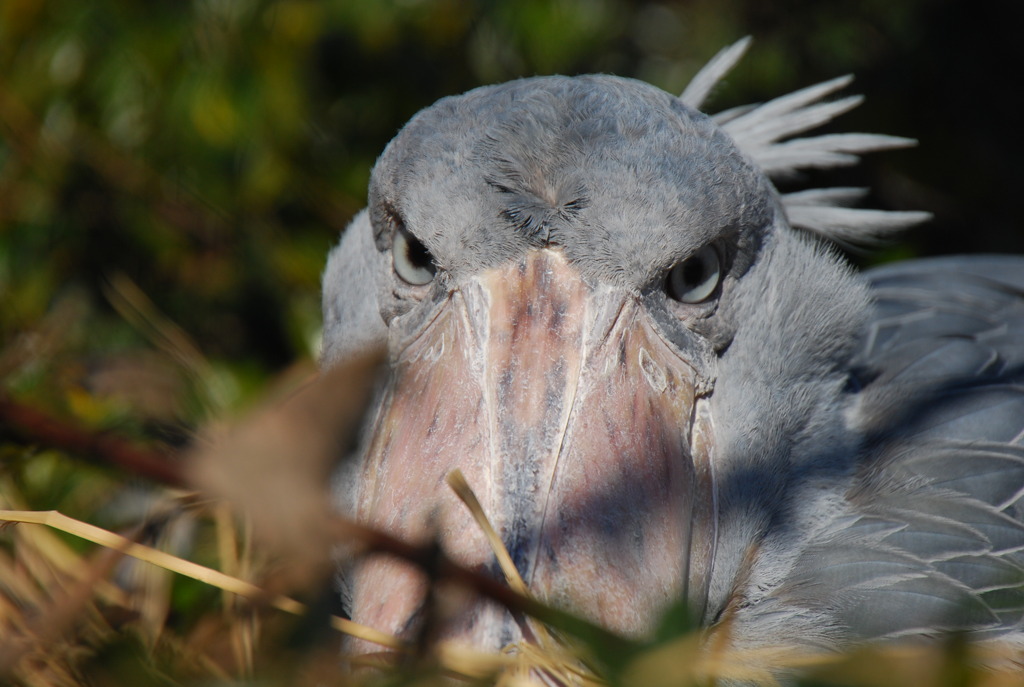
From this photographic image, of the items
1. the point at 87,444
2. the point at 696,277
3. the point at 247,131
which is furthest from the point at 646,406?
the point at 247,131

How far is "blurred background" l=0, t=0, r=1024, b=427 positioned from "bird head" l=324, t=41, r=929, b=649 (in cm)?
107

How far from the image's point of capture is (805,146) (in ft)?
6.15

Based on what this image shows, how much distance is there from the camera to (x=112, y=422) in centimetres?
169

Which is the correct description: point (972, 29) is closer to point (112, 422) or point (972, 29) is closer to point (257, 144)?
point (257, 144)

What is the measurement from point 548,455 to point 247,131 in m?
1.71

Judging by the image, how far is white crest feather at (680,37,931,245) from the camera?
1.82 m

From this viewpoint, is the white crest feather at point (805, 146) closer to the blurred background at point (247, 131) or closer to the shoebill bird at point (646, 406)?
the shoebill bird at point (646, 406)

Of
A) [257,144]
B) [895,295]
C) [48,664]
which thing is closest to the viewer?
[48,664]

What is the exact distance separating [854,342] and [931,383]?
157mm

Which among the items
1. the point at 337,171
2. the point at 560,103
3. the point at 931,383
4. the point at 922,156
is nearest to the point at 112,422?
the point at 560,103

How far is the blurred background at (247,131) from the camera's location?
2.51 meters

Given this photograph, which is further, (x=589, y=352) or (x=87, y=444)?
(x=589, y=352)

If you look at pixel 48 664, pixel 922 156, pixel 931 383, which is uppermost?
pixel 922 156

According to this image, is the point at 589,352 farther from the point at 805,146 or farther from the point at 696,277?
the point at 805,146
